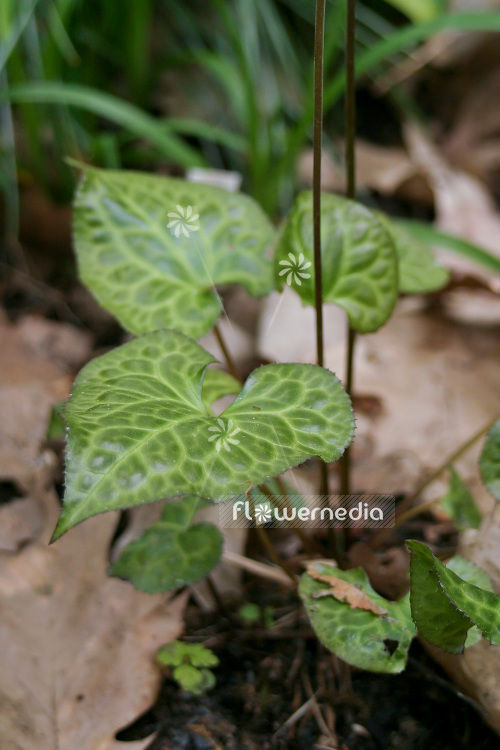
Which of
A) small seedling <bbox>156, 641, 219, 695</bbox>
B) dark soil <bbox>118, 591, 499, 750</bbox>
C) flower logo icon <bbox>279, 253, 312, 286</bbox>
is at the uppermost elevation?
flower logo icon <bbox>279, 253, 312, 286</bbox>

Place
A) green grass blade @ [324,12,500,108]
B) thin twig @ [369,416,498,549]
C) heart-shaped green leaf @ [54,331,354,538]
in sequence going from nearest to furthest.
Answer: heart-shaped green leaf @ [54,331,354,538] < thin twig @ [369,416,498,549] < green grass blade @ [324,12,500,108]

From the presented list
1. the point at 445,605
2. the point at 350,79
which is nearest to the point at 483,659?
the point at 445,605

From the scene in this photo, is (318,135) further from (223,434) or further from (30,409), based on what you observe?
(30,409)

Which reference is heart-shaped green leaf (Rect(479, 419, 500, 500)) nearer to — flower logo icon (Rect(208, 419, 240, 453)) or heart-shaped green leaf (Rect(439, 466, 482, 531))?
heart-shaped green leaf (Rect(439, 466, 482, 531))

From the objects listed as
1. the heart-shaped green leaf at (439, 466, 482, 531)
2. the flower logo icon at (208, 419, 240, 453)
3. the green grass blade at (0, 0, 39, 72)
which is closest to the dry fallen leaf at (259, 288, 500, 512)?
the heart-shaped green leaf at (439, 466, 482, 531)

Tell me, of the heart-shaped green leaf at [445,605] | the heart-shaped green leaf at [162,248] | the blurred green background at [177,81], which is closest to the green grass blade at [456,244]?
the blurred green background at [177,81]
